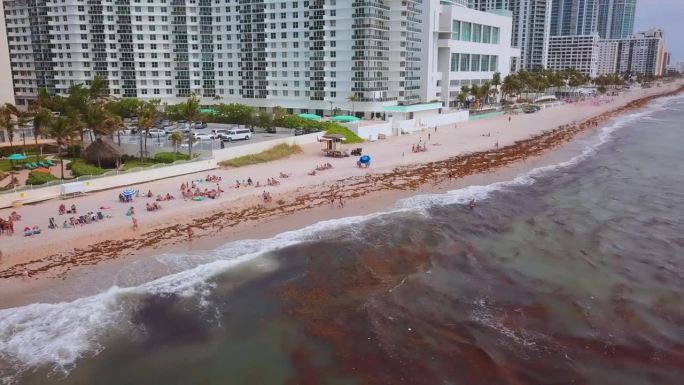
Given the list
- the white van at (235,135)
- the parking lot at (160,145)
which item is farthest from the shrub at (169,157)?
the white van at (235,135)

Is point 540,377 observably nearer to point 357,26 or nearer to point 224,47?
point 357,26

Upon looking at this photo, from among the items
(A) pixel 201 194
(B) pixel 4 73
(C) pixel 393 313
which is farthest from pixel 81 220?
(B) pixel 4 73

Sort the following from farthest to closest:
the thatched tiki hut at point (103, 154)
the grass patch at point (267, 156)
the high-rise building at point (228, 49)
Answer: the high-rise building at point (228, 49)
the grass patch at point (267, 156)
the thatched tiki hut at point (103, 154)

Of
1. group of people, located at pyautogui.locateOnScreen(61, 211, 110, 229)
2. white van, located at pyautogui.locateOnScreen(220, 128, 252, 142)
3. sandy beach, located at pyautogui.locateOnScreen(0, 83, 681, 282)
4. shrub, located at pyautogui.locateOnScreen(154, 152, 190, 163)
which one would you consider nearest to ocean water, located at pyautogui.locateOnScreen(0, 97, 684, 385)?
sandy beach, located at pyautogui.locateOnScreen(0, 83, 681, 282)

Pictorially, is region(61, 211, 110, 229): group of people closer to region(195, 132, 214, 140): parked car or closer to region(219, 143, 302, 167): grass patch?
region(219, 143, 302, 167): grass patch

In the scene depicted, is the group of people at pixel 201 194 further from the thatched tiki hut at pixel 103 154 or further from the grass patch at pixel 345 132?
the grass patch at pixel 345 132

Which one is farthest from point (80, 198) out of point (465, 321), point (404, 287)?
point (465, 321)
